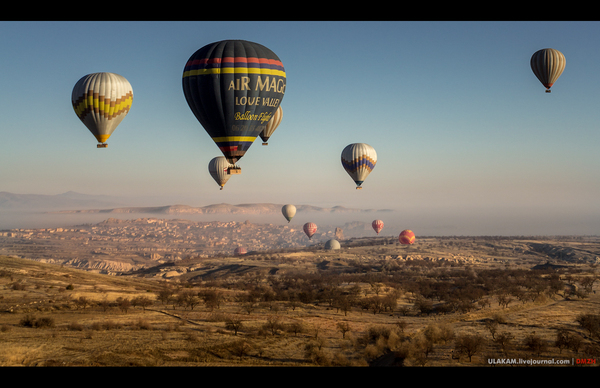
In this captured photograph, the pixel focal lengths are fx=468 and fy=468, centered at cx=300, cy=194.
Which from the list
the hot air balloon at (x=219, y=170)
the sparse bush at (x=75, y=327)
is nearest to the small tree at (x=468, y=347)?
Result: the sparse bush at (x=75, y=327)

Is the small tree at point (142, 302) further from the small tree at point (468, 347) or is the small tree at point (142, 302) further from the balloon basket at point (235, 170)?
the small tree at point (468, 347)

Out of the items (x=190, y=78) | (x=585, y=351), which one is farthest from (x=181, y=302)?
(x=585, y=351)

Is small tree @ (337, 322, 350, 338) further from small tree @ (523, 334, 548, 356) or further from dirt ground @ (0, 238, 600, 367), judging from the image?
small tree @ (523, 334, 548, 356)

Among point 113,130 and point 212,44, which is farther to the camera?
point 113,130

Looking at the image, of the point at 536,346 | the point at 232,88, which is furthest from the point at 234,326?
the point at 536,346

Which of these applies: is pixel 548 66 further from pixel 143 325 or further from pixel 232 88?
pixel 143 325
